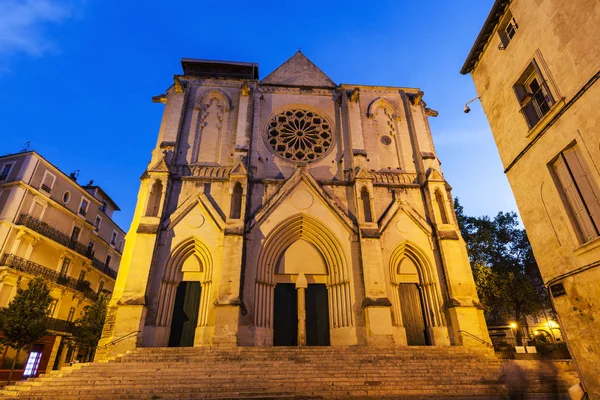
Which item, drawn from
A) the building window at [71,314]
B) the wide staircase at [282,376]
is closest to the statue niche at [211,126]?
the wide staircase at [282,376]

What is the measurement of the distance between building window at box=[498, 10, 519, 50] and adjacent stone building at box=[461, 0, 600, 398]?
2 centimetres

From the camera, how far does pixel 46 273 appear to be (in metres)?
18.8

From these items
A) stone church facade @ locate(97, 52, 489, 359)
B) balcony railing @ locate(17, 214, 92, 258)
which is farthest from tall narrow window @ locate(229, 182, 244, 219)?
balcony railing @ locate(17, 214, 92, 258)

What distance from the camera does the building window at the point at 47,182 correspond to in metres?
20.1

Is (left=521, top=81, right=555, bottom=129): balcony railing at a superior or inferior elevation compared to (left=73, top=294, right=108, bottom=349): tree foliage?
superior

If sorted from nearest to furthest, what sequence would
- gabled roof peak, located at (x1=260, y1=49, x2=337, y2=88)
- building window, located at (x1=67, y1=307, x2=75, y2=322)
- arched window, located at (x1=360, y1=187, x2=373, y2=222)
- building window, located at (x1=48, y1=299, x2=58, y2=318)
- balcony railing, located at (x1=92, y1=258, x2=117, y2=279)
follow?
arched window, located at (x1=360, y1=187, x2=373, y2=222) < building window, located at (x1=48, y1=299, x2=58, y2=318) < gabled roof peak, located at (x1=260, y1=49, x2=337, y2=88) < building window, located at (x1=67, y1=307, x2=75, y2=322) < balcony railing, located at (x1=92, y1=258, x2=117, y2=279)

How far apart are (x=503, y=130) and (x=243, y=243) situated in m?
9.92

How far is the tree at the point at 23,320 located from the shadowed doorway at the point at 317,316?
1177cm

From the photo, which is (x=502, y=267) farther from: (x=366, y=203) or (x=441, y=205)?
(x=366, y=203)

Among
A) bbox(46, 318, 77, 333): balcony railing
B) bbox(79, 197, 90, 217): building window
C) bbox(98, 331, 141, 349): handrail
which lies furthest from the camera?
bbox(79, 197, 90, 217): building window

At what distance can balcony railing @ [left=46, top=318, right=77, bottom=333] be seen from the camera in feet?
60.5

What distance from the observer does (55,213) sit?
20656mm

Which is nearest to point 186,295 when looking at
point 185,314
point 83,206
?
point 185,314

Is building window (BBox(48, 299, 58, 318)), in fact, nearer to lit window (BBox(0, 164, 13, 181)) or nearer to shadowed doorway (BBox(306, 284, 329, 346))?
lit window (BBox(0, 164, 13, 181))
